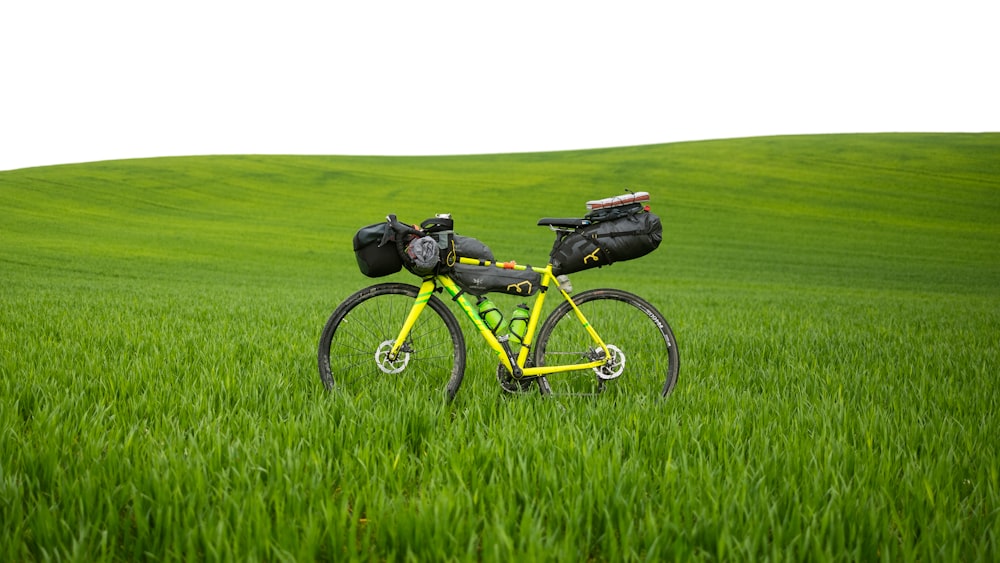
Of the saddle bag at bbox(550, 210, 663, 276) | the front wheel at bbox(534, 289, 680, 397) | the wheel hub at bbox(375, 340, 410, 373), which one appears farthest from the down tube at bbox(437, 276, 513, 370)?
the saddle bag at bbox(550, 210, 663, 276)

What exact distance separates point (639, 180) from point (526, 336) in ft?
143

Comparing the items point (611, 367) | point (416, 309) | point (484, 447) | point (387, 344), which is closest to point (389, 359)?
point (387, 344)

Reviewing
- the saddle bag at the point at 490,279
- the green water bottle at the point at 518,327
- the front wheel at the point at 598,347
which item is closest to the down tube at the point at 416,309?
the saddle bag at the point at 490,279

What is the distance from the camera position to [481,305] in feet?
13.9

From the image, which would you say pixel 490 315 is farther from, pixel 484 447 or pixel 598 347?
pixel 484 447

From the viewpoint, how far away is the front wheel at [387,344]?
413 cm

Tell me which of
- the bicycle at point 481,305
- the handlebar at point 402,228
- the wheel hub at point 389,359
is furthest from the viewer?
the wheel hub at point 389,359

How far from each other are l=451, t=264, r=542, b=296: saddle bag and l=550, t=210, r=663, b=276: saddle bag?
239mm

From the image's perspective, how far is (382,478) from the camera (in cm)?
258

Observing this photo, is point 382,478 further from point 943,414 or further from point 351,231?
point 351,231

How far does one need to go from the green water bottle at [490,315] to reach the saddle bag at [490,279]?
0.28ft

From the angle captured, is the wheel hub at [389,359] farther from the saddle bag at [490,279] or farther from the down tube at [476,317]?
the saddle bag at [490,279]

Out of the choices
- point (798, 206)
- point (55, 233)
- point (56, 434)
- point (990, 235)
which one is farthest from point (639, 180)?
point (56, 434)

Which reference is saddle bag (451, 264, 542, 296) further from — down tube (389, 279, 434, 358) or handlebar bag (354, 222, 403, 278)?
handlebar bag (354, 222, 403, 278)
